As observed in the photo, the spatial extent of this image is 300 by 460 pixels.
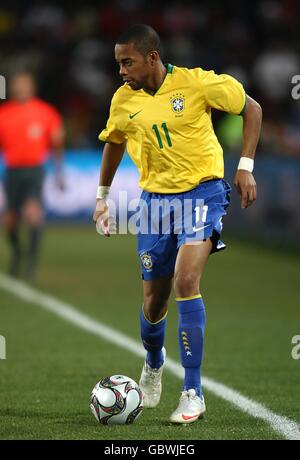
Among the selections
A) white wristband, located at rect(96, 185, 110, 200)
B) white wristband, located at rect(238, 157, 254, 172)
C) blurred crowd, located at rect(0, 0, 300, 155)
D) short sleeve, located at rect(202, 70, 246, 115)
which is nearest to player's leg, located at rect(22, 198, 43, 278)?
white wristband, located at rect(96, 185, 110, 200)

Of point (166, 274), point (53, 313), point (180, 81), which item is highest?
point (180, 81)

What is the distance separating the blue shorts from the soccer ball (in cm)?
72

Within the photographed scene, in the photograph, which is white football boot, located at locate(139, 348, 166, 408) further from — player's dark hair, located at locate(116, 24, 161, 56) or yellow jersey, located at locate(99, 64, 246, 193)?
player's dark hair, located at locate(116, 24, 161, 56)

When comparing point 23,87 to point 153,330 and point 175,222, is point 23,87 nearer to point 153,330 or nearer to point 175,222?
point 153,330

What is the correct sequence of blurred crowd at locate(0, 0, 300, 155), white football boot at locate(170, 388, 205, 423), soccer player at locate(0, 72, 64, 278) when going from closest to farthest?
white football boot at locate(170, 388, 205, 423) → soccer player at locate(0, 72, 64, 278) → blurred crowd at locate(0, 0, 300, 155)

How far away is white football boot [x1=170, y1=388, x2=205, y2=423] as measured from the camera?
6312 millimetres

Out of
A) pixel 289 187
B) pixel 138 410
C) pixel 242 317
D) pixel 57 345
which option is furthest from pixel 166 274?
pixel 289 187

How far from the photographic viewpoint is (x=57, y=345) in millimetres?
9375

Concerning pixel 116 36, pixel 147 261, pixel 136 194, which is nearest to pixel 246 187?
pixel 147 261

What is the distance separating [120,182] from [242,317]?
9.65 metres

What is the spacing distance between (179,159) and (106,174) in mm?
622

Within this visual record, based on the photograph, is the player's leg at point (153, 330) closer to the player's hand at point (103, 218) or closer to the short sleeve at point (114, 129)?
the player's hand at point (103, 218)

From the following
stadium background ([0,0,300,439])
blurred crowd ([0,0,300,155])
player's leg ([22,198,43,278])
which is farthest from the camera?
blurred crowd ([0,0,300,155])
